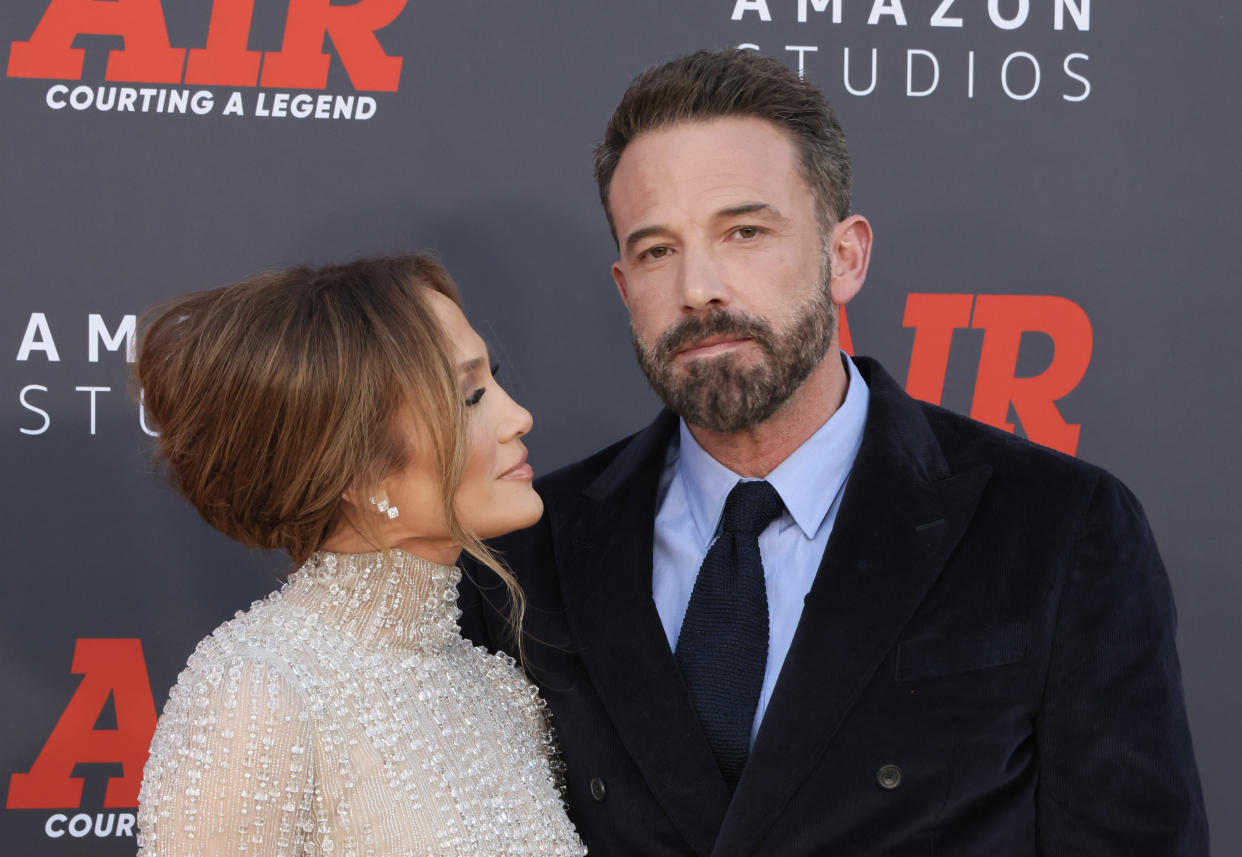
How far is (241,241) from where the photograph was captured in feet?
7.28

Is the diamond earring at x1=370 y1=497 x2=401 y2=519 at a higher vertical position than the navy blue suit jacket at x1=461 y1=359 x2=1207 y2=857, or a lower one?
higher

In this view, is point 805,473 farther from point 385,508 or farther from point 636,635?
point 385,508

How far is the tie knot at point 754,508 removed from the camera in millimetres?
1651

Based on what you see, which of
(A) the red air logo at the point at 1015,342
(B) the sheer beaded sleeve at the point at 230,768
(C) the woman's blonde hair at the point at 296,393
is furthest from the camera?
(A) the red air logo at the point at 1015,342

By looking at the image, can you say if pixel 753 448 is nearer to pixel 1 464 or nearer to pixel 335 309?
pixel 335 309

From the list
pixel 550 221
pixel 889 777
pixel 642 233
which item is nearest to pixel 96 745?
pixel 550 221

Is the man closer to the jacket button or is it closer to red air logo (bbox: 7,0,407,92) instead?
the jacket button

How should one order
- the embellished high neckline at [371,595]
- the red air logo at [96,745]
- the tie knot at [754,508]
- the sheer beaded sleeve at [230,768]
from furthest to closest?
the red air logo at [96,745]
the tie knot at [754,508]
the embellished high neckline at [371,595]
the sheer beaded sleeve at [230,768]

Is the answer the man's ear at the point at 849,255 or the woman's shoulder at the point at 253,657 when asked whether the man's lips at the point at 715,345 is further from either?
the woman's shoulder at the point at 253,657

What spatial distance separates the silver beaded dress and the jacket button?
38cm

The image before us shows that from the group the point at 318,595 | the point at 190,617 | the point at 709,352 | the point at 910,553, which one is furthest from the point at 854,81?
the point at 190,617

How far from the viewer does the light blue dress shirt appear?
1.60 meters

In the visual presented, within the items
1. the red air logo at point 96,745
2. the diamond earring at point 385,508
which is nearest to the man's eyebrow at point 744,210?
the diamond earring at point 385,508

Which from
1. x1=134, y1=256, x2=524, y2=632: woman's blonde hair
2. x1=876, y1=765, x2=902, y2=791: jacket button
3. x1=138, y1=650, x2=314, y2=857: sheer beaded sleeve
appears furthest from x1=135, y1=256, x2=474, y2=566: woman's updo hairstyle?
x1=876, y1=765, x2=902, y2=791: jacket button
